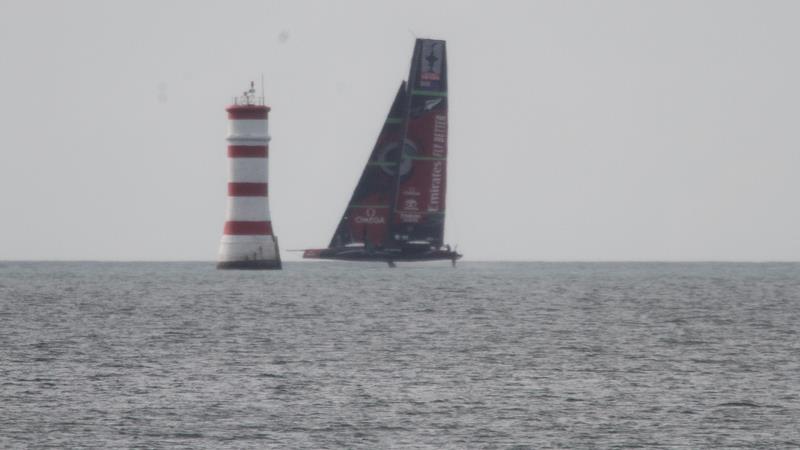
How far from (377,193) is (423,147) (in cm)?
400

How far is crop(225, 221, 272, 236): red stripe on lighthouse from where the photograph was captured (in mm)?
95500

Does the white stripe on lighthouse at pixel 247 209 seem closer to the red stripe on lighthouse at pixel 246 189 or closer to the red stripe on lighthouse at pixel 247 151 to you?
the red stripe on lighthouse at pixel 246 189

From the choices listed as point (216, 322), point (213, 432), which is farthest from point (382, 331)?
point (213, 432)

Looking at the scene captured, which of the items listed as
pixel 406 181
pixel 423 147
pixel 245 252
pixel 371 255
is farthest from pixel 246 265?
pixel 423 147

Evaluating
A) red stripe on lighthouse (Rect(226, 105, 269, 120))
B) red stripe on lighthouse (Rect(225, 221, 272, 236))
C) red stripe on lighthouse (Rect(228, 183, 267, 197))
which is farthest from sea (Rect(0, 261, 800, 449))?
red stripe on lighthouse (Rect(226, 105, 269, 120))

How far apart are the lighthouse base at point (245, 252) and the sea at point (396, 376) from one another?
19561 millimetres

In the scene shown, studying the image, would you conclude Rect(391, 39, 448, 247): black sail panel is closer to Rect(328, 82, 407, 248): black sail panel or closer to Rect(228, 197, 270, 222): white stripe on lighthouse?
Rect(328, 82, 407, 248): black sail panel

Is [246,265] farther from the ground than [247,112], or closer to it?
closer to it

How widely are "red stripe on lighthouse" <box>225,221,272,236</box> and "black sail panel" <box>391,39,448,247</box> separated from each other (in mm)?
10056

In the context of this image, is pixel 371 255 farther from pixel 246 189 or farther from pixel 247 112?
pixel 247 112

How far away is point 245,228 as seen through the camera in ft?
313

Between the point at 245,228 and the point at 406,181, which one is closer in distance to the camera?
the point at 245,228

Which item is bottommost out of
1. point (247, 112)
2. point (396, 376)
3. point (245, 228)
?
point (396, 376)

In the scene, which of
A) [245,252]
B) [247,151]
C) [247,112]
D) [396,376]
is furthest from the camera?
[245,252]
